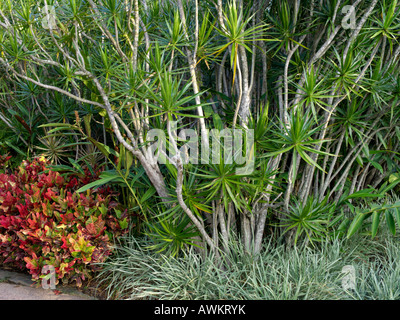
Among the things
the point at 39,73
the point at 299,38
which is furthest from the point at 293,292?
the point at 39,73

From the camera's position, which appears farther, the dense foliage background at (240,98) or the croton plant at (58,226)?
the croton plant at (58,226)

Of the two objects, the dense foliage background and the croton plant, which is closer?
the dense foliage background

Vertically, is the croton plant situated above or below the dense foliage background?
below

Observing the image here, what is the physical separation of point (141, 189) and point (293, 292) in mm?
1372

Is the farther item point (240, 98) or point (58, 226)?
point (58, 226)

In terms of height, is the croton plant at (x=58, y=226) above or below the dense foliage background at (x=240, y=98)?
below

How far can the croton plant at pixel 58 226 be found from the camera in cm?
250

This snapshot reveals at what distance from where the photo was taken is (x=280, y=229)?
9.22ft

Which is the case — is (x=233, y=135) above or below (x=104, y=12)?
below

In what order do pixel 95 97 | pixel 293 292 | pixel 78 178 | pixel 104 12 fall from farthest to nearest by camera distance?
pixel 78 178 → pixel 95 97 → pixel 104 12 → pixel 293 292

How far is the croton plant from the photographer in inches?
98.6

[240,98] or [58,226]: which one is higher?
[240,98]

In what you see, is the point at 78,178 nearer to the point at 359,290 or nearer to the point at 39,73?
the point at 39,73

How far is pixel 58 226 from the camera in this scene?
256 centimetres
